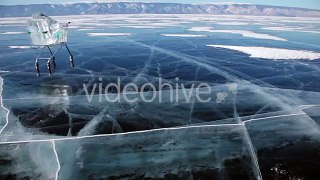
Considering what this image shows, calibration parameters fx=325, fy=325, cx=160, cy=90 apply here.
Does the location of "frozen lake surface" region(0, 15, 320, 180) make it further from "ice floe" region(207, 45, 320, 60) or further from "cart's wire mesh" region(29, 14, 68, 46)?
"ice floe" region(207, 45, 320, 60)

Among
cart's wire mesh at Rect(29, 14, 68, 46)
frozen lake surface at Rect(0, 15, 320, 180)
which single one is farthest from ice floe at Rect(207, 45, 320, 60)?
cart's wire mesh at Rect(29, 14, 68, 46)

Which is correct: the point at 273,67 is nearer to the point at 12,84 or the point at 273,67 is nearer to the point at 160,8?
the point at 12,84

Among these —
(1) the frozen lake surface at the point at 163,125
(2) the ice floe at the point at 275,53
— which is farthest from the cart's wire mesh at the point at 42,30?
(2) the ice floe at the point at 275,53

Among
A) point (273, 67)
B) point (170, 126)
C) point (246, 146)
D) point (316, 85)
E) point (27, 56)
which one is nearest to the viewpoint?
point (246, 146)

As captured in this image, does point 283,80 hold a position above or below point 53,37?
below

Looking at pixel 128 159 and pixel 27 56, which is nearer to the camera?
pixel 128 159

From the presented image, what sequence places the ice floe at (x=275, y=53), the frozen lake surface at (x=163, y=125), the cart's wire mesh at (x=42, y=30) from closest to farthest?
the frozen lake surface at (x=163, y=125) → the cart's wire mesh at (x=42, y=30) → the ice floe at (x=275, y=53)

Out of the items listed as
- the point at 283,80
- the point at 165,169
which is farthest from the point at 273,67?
the point at 165,169

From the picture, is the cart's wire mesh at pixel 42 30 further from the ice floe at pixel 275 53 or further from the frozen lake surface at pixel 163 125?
the ice floe at pixel 275 53
